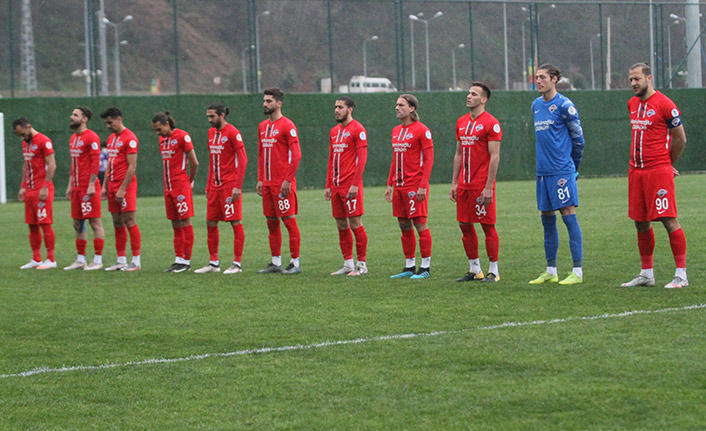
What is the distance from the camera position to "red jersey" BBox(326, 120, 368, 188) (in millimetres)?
11305

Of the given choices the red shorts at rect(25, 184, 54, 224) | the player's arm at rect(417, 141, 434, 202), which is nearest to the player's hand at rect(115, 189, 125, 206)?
the red shorts at rect(25, 184, 54, 224)

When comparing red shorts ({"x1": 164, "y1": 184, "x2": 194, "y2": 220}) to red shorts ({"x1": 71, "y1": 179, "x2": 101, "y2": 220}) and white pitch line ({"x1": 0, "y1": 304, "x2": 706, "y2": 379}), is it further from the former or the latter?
white pitch line ({"x1": 0, "y1": 304, "x2": 706, "y2": 379})

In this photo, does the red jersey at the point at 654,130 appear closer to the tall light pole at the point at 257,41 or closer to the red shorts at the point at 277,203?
the red shorts at the point at 277,203

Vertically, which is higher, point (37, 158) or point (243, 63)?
point (243, 63)

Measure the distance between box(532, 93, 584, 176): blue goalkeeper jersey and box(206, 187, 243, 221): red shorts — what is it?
13.6 feet

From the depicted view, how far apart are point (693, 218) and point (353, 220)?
758cm

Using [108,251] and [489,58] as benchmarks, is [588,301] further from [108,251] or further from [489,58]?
[489,58]

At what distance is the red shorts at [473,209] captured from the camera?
10094 millimetres

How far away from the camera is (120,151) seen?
12.7m

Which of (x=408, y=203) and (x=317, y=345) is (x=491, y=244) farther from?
(x=317, y=345)

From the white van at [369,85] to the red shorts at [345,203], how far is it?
78.4ft

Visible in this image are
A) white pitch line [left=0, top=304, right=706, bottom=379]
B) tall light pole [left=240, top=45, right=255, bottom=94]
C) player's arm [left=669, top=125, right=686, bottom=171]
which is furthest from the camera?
tall light pole [left=240, top=45, right=255, bottom=94]

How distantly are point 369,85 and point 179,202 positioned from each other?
23964 mm

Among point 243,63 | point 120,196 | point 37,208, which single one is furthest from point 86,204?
point 243,63
